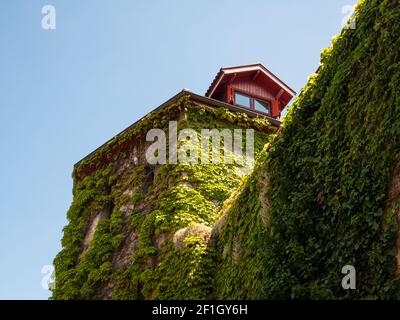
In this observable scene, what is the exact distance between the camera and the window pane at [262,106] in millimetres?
21516

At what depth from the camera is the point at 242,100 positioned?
2125 cm

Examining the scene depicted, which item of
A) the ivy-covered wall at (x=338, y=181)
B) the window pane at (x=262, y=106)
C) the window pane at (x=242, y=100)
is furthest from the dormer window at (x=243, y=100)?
the ivy-covered wall at (x=338, y=181)

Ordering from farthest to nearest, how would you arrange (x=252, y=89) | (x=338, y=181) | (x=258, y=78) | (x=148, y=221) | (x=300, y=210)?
(x=258, y=78) → (x=252, y=89) → (x=148, y=221) → (x=300, y=210) → (x=338, y=181)

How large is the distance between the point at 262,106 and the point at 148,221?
295 inches

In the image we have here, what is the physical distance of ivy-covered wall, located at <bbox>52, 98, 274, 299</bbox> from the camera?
14.2 m

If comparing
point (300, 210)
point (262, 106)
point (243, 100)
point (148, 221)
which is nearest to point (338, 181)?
point (300, 210)

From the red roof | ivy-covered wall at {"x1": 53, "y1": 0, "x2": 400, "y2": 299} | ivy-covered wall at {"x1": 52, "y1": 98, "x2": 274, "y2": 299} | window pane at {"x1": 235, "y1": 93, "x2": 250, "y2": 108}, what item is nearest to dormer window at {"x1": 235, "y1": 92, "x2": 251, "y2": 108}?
window pane at {"x1": 235, "y1": 93, "x2": 250, "y2": 108}

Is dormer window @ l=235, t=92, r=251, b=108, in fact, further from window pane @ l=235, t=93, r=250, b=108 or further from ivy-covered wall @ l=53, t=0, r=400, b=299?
ivy-covered wall @ l=53, t=0, r=400, b=299

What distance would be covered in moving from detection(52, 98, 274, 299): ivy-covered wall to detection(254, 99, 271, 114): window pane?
7.95 ft

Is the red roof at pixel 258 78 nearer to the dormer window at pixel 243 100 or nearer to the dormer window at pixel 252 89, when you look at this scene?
the dormer window at pixel 252 89

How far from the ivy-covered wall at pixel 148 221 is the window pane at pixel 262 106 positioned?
242 centimetres

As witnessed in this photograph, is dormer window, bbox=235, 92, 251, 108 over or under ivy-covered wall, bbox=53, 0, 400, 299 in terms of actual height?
over

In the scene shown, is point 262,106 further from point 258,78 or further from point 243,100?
point 258,78
